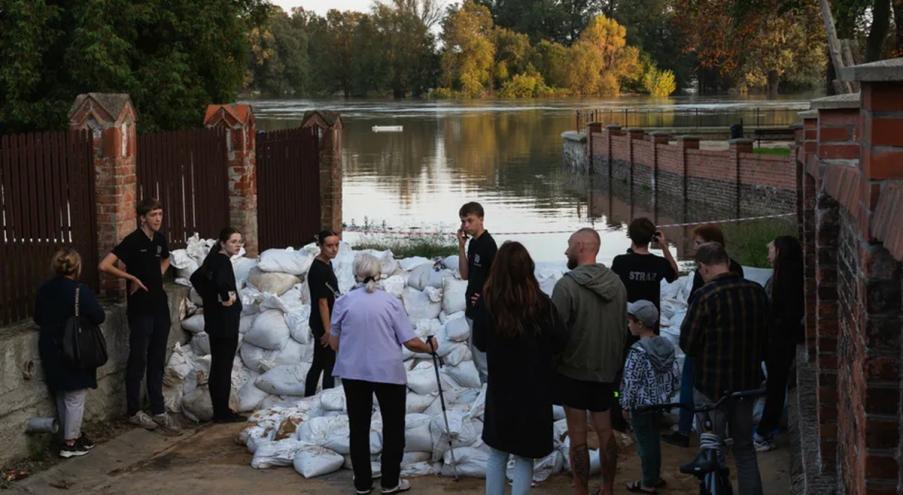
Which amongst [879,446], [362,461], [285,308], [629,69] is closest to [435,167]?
[285,308]

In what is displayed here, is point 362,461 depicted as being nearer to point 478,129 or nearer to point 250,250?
point 250,250

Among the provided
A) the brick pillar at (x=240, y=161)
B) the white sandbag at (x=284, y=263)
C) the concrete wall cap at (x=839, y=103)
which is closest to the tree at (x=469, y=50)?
the brick pillar at (x=240, y=161)

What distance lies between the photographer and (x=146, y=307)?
978 cm

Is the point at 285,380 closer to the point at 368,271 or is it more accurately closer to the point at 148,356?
the point at 148,356

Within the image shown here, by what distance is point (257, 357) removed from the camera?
10.9m

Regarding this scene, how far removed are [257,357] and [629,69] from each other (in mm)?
112914

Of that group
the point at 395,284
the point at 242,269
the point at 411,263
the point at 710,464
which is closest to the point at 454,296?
the point at 395,284

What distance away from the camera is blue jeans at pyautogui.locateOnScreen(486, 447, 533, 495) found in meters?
6.52

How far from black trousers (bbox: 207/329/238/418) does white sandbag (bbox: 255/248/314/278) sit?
A: 184cm

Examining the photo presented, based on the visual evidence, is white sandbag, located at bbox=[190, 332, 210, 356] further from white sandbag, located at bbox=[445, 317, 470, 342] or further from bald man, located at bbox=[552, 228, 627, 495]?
bald man, located at bbox=[552, 228, 627, 495]

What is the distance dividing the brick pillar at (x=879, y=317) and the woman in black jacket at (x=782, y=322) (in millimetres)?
4266

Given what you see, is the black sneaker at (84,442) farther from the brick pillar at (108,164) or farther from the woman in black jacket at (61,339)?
the brick pillar at (108,164)

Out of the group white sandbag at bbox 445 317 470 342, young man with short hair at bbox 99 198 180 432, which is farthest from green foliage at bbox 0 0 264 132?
white sandbag at bbox 445 317 470 342

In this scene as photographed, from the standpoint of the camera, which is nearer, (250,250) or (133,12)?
(250,250)
